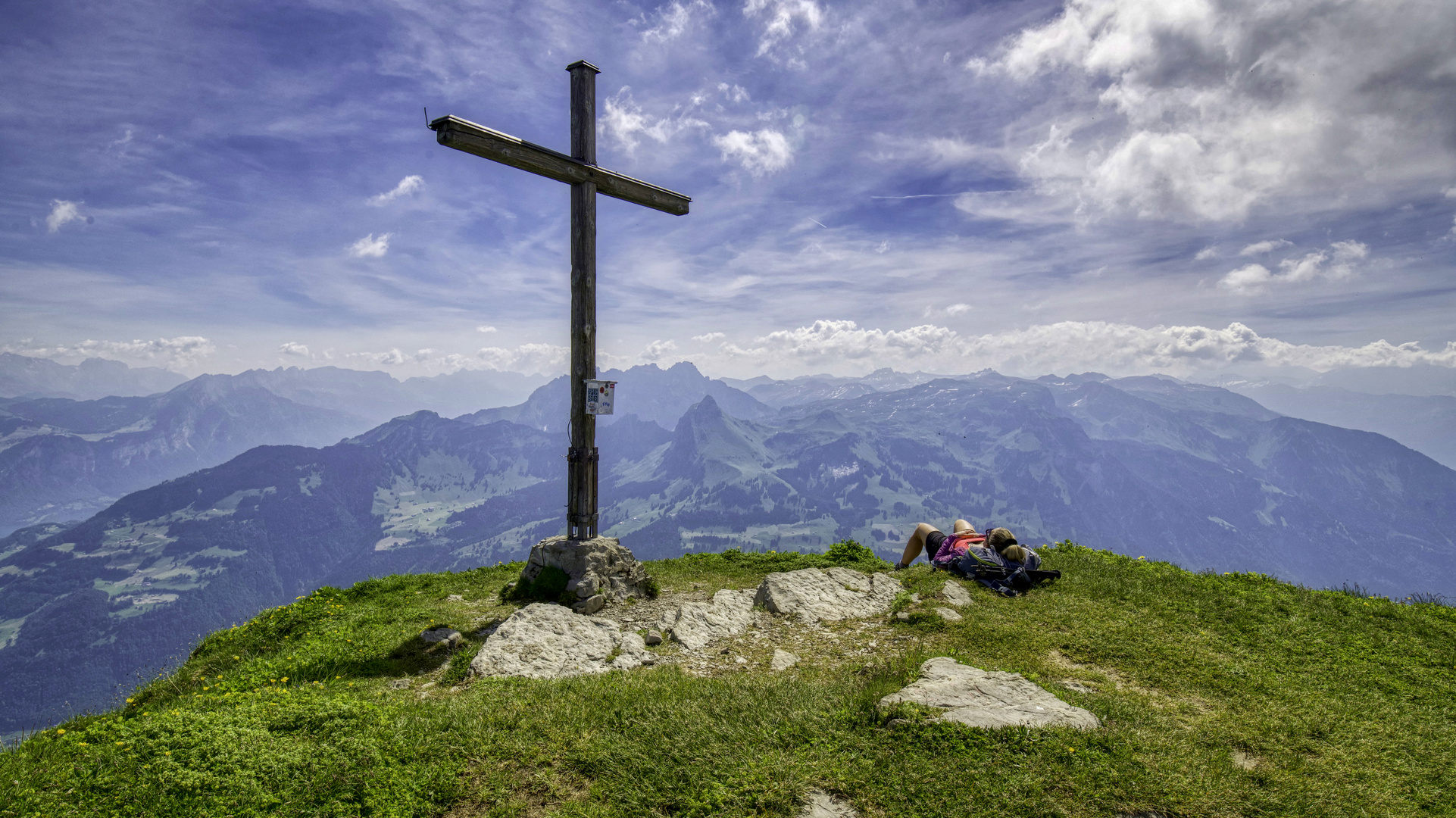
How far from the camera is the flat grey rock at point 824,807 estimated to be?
4922mm

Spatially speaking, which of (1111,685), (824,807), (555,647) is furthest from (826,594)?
(824,807)

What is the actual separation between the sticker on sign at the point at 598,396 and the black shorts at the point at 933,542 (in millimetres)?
8818

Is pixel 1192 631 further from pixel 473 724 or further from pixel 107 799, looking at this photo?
pixel 107 799

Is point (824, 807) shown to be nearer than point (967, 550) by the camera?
Yes

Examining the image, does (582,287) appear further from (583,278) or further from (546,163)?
(546,163)

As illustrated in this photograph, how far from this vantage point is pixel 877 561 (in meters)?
15.6

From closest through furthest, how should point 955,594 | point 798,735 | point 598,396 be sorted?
point 798,735, point 955,594, point 598,396

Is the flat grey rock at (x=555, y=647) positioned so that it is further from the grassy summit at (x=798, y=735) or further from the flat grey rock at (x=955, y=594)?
the flat grey rock at (x=955, y=594)

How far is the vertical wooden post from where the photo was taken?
1306cm

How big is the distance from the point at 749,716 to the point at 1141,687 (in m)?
5.62

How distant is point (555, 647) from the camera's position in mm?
9664

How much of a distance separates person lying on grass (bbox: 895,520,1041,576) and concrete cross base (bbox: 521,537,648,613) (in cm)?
664

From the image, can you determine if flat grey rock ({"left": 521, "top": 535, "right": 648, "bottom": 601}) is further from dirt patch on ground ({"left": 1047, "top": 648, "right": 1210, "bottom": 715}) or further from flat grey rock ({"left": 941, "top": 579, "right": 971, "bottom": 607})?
dirt patch on ground ({"left": 1047, "top": 648, "right": 1210, "bottom": 715})

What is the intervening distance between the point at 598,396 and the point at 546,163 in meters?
5.20
